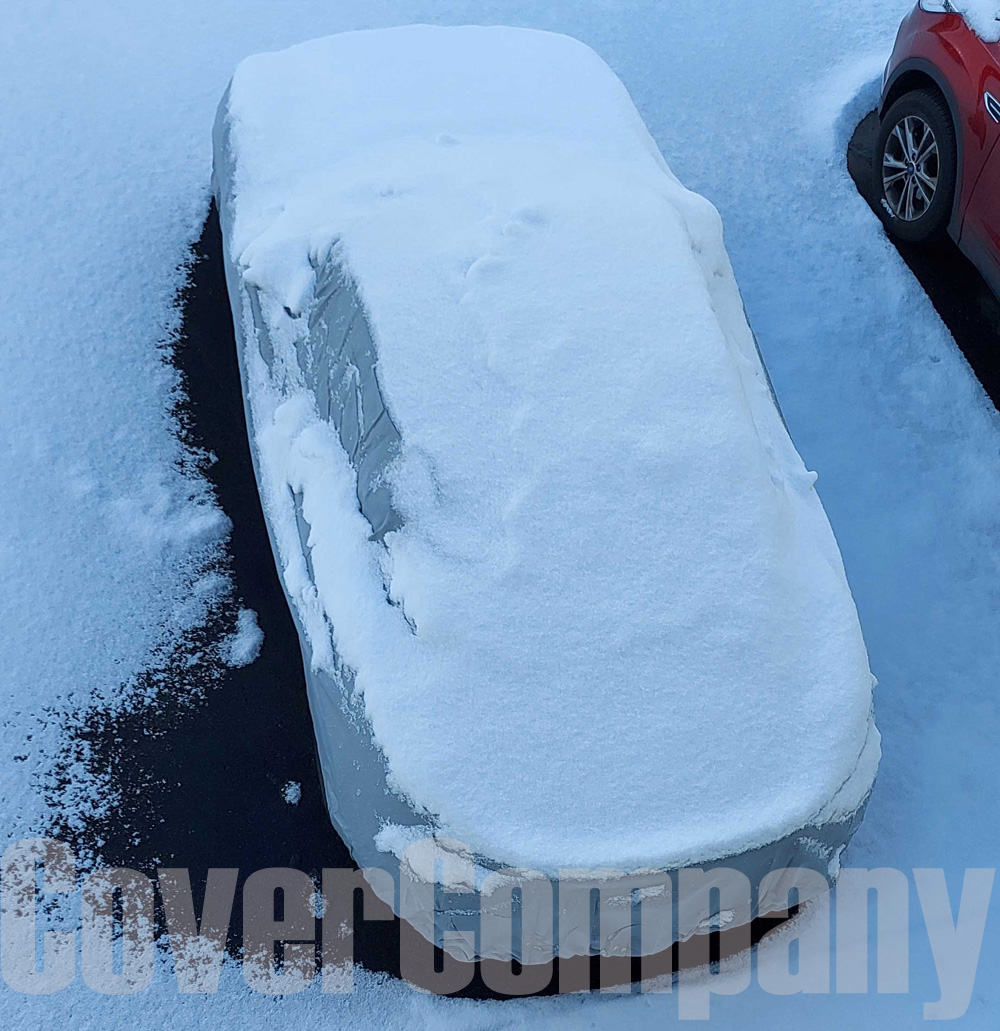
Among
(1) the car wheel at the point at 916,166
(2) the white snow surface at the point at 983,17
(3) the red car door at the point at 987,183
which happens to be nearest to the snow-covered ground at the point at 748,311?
(1) the car wheel at the point at 916,166

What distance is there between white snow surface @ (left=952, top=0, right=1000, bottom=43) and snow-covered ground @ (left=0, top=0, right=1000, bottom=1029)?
848mm

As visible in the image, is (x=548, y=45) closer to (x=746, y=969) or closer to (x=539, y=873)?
(x=539, y=873)

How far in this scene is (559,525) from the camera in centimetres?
213

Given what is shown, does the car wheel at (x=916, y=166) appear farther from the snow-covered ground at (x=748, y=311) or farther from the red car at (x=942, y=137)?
the snow-covered ground at (x=748, y=311)

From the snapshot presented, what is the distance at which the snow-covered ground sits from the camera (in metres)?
2.68

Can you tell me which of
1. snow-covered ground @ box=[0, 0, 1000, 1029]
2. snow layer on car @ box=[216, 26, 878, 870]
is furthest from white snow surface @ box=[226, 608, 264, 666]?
snow layer on car @ box=[216, 26, 878, 870]

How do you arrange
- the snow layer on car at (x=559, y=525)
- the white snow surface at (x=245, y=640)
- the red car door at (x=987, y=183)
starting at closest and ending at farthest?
1. the snow layer on car at (x=559, y=525)
2. the white snow surface at (x=245, y=640)
3. the red car door at (x=987, y=183)

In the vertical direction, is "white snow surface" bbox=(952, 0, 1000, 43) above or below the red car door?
above

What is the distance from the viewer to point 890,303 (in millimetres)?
3887

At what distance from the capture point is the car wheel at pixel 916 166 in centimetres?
375

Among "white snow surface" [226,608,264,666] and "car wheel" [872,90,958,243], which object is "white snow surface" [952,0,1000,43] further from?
"white snow surface" [226,608,264,666]

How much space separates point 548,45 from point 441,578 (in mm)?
2237

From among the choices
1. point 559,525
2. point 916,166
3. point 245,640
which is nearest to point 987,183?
point 916,166

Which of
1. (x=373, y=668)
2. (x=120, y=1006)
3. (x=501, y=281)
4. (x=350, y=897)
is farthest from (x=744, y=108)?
(x=120, y=1006)
